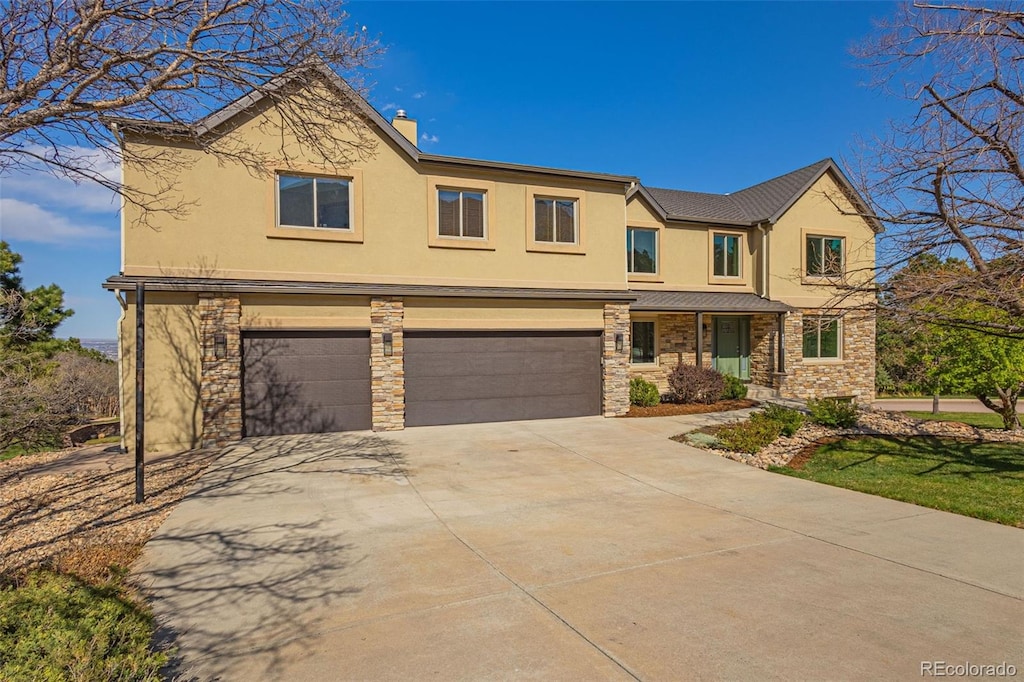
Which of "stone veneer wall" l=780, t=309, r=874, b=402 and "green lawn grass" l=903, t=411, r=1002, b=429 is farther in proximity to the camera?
"stone veneer wall" l=780, t=309, r=874, b=402

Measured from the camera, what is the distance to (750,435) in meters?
10.6

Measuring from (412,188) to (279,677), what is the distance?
1091 centimetres

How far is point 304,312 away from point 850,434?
1247cm

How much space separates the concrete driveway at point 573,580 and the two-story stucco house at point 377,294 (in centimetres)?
385

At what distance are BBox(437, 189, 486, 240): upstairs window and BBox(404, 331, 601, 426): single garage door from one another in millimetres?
2502

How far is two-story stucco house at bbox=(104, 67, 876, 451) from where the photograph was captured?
10742 millimetres

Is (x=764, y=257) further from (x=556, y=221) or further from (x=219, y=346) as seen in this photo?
(x=219, y=346)

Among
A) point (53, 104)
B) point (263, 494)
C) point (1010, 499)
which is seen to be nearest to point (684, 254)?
point (1010, 499)

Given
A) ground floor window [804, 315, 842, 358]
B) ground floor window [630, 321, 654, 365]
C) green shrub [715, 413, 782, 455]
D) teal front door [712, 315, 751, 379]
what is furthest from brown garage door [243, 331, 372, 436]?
ground floor window [804, 315, 842, 358]

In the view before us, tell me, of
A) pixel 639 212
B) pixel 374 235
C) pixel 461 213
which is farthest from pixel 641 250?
pixel 374 235

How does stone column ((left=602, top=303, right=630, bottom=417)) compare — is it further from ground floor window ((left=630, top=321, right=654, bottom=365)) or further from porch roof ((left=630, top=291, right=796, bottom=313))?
ground floor window ((left=630, top=321, right=654, bottom=365))

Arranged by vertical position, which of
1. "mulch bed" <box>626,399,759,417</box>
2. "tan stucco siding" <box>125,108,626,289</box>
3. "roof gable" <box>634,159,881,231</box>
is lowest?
"mulch bed" <box>626,399,759,417</box>

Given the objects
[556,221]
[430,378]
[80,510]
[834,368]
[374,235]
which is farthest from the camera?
[834,368]

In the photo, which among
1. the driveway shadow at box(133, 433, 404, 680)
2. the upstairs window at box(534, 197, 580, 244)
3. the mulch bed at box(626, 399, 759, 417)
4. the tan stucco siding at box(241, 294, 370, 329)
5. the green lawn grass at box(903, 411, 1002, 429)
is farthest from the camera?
the mulch bed at box(626, 399, 759, 417)
